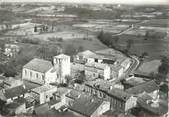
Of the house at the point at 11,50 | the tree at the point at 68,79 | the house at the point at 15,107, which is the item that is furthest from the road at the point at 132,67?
the house at the point at 11,50

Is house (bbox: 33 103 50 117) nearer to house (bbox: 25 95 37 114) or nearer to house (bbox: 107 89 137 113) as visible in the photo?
house (bbox: 25 95 37 114)

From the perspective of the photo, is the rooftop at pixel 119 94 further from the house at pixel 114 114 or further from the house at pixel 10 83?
the house at pixel 10 83

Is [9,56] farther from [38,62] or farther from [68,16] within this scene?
[68,16]

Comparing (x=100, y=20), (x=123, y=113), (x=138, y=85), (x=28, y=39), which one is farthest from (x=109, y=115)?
(x=28, y=39)

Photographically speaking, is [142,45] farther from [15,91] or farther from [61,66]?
[15,91]

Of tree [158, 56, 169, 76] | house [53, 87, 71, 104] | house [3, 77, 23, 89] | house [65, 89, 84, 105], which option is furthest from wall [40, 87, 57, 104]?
tree [158, 56, 169, 76]

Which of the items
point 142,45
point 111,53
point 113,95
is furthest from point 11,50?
point 142,45

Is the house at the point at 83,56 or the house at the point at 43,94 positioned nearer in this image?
the house at the point at 43,94
